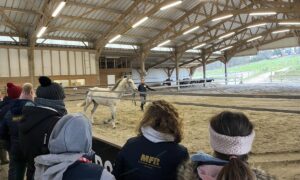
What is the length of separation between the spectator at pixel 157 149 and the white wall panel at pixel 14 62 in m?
18.4

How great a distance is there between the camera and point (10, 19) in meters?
16.7

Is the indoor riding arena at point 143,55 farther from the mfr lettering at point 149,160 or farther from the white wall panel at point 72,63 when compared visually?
the mfr lettering at point 149,160

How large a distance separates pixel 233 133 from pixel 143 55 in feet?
78.5

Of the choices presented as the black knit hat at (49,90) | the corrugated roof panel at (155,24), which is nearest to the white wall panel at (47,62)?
the corrugated roof panel at (155,24)

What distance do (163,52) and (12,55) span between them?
13.6 metres

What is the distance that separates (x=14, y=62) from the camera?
1844cm

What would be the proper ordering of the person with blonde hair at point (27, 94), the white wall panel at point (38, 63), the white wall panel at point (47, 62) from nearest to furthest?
1. the person with blonde hair at point (27, 94)
2. the white wall panel at point (38, 63)
3. the white wall panel at point (47, 62)

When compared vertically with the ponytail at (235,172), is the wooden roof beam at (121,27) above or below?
above

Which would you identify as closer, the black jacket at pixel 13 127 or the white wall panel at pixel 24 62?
the black jacket at pixel 13 127

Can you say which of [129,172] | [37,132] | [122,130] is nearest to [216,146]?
[129,172]

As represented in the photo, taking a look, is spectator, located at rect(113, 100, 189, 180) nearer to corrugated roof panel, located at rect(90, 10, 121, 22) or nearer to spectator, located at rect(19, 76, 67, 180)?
spectator, located at rect(19, 76, 67, 180)

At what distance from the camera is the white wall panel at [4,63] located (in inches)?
707

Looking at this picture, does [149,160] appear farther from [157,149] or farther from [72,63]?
[72,63]

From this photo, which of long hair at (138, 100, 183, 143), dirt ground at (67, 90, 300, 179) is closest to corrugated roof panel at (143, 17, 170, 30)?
dirt ground at (67, 90, 300, 179)
